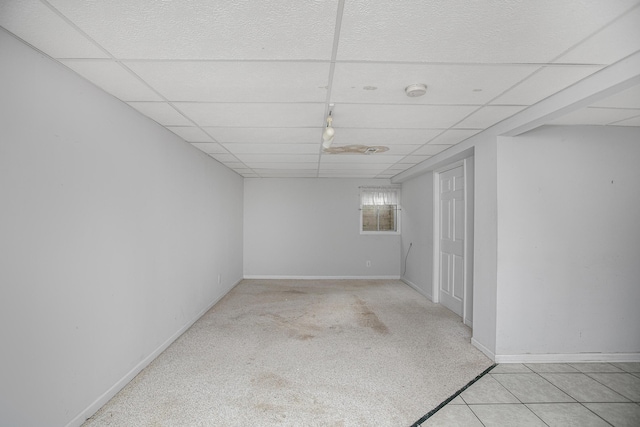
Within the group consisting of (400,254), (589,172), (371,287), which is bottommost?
(371,287)

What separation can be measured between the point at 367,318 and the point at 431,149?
7.59 ft

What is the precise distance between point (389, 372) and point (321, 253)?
14.0 feet

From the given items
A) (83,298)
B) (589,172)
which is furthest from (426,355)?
(83,298)

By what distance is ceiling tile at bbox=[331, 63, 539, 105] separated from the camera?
6.09 ft

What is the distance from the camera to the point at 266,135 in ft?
11.1

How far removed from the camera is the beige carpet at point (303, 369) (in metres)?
2.20

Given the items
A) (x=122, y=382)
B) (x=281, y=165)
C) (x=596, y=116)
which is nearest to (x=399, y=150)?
(x=596, y=116)

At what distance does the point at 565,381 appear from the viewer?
8.81 ft

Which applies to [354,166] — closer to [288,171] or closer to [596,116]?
[288,171]

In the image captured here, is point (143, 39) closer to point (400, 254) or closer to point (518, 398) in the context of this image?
point (518, 398)

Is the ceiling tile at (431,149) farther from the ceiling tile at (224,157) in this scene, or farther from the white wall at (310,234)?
the white wall at (310,234)

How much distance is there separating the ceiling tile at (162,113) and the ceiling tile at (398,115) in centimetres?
132

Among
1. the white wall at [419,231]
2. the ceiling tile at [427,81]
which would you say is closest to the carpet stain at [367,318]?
the white wall at [419,231]

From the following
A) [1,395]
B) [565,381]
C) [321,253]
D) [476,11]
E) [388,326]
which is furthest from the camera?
[321,253]
